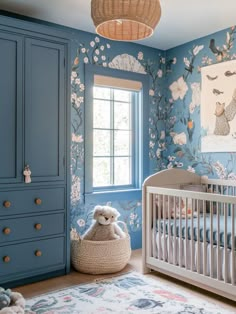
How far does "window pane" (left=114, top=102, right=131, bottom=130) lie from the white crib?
2.81 feet

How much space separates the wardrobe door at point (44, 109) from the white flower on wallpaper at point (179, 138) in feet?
4.95

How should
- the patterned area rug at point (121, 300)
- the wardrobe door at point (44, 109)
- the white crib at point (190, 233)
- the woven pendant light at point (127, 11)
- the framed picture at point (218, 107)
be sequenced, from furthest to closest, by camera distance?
the framed picture at point (218, 107) → the wardrobe door at point (44, 109) → the white crib at point (190, 233) → the patterned area rug at point (121, 300) → the woven pendant light at point (127, 11)

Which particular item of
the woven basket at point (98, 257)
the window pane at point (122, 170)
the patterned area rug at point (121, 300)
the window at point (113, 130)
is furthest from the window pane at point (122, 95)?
the patterned area rug at point (121, 300)

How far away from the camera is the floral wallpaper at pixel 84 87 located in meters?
3.38

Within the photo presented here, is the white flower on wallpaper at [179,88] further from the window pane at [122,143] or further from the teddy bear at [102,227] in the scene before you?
the teddy bear at [102,227]

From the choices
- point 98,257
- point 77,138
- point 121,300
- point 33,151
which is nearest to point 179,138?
point 77,138

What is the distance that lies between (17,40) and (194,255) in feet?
7.03

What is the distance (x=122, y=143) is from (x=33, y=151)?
1.31 meters

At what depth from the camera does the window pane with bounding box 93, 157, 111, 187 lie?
3631 mm

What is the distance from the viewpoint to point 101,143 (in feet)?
12.1

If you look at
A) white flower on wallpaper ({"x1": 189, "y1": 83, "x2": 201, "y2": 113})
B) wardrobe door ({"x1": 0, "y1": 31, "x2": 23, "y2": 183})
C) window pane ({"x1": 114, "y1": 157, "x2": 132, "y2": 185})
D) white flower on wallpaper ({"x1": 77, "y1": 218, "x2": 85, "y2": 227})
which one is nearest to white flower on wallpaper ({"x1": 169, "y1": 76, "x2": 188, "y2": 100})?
white flower on wallpaper ({"x1": 189, "y1": 83, "x2": 201, "y2": 113})

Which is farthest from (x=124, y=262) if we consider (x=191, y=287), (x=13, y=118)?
(x=13, y=118)

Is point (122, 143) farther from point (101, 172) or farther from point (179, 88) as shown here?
point (179, 88)

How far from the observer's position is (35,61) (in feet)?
9.14
